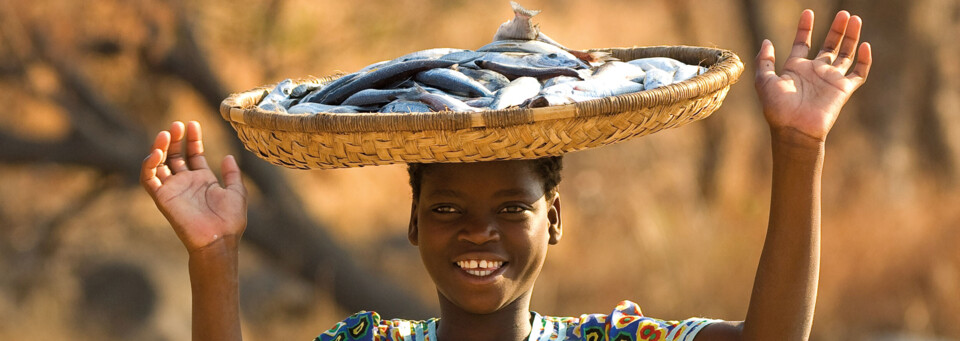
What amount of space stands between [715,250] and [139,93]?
3.43m

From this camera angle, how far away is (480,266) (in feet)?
7.85

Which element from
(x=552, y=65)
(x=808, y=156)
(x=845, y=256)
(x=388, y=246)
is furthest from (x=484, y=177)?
(x=845, y=256)

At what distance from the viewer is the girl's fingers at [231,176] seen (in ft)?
7.69

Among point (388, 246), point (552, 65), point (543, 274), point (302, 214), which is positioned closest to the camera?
point (552, 65)

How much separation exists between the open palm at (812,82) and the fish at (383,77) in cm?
61

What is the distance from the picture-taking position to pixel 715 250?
7117 millimetres

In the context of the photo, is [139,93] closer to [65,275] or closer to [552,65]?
[65,275]

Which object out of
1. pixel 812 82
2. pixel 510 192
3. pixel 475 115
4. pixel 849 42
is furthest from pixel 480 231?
pixel 849 42

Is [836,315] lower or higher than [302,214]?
lower

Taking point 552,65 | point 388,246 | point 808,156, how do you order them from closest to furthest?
point 808,156, point 552,65, point 388,246

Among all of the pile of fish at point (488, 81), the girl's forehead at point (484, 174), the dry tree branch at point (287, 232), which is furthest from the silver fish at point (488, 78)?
→ the dry tree branch at point (287, 232)

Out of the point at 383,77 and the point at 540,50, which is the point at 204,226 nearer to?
the point at 383,77

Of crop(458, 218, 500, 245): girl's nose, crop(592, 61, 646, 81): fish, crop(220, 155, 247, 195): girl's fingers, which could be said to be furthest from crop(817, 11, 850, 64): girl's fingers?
crop(220, 155, 247, 195): girl's fingers

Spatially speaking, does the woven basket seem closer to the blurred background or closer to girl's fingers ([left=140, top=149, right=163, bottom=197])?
girl's fingers ([left=140, top=149, right=163, bottom=197])
